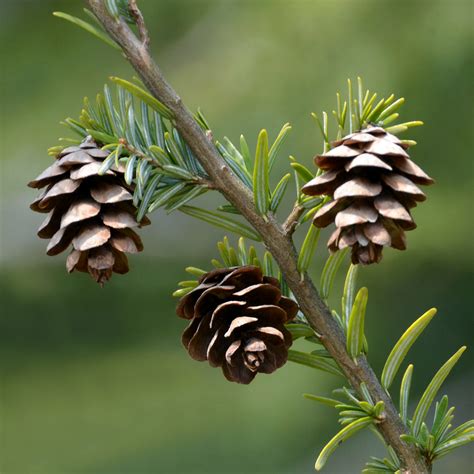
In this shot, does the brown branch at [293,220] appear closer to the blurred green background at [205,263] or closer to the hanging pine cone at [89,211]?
the hanging pine cone at [89,211]

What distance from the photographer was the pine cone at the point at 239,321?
1.09ft

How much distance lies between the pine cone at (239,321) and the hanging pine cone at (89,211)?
4 cm

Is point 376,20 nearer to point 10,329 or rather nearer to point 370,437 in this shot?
Answer: point 370,437

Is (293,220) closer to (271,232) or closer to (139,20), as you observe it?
(271,232)

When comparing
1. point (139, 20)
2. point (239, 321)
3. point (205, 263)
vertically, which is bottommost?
point (239, 321)

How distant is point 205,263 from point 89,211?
4.08ft

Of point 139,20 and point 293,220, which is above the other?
point 139,20

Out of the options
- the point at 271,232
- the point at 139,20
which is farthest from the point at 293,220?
the point at 139,20

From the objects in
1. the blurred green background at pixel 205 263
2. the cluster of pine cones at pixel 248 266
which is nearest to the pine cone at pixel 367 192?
the cluster of pine cones at pixel 248 266

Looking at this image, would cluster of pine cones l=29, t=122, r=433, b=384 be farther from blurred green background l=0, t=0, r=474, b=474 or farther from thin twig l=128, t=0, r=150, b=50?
blurred green background l=0, t=0, r=474, b=474

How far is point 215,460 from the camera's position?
5.10 feet

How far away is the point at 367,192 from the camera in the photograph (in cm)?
31

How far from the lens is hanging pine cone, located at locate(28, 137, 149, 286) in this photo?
0.35 meters

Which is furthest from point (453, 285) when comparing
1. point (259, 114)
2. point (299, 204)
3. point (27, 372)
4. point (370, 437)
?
point (299, 204)
